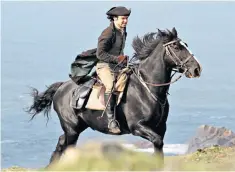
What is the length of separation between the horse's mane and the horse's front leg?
1075mm

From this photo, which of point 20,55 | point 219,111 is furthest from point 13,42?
point 219,111

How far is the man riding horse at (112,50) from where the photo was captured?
11.6 m

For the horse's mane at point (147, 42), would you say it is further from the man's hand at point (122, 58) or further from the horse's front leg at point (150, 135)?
the horse's front leg at point (150, 135)

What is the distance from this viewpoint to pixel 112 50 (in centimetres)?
1176

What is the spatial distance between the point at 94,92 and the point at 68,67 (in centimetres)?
344

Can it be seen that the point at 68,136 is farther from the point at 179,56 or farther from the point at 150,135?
the point at 179,56

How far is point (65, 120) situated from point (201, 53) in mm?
97828

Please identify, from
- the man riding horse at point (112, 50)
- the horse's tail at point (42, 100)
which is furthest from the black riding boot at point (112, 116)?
the horse's tail at point (42, 100)

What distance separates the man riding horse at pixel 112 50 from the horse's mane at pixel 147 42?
0.29 m

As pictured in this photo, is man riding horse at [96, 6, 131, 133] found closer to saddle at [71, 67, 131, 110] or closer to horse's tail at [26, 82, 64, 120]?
saddle at [71, 67, 131, 110]

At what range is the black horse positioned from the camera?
11.3 m

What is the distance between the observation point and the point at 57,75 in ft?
255

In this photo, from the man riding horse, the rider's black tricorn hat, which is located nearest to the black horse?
the man riding horse

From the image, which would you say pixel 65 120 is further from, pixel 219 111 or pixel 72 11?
pixel 72 11
